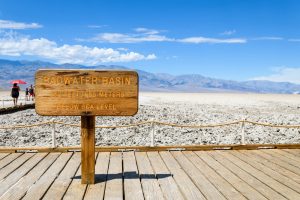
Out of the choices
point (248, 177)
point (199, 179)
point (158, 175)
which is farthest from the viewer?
point (158, 175)

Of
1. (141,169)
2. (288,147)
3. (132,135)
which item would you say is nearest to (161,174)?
(141,169)

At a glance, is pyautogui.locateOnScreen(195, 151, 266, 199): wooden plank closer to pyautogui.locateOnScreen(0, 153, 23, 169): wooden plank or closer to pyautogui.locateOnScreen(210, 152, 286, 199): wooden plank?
pyautogui.locateOnScreen(210, 152, 286, 199): wooden plank

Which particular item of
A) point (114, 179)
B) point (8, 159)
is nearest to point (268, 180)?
point (114, 179)

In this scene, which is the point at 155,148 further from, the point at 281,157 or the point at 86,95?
the point at 86,95

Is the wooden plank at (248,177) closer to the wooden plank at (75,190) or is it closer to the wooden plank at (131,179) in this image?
the wooden plank at (131,179)

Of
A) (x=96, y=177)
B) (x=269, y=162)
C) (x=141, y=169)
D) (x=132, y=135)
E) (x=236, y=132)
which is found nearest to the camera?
(x=96, y=177)

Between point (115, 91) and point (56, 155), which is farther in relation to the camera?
point (56, 155)

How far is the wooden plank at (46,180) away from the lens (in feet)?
25.3

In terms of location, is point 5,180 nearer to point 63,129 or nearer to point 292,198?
point 292,198

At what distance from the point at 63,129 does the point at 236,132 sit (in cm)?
1262

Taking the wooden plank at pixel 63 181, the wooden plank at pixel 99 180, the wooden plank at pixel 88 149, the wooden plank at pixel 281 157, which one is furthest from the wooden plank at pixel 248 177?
the wooden plank at pixel 63 181

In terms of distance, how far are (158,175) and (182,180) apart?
2.22 feet

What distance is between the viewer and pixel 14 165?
10250 millimetres

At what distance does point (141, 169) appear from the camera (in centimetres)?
986
